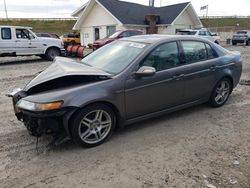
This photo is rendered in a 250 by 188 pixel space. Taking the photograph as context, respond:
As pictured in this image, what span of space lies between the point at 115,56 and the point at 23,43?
10.1 metres

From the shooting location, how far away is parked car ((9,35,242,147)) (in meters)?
3.14

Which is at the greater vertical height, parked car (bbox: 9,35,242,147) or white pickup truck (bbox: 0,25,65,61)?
white pickup truck (bbox: 0,25,65,61)

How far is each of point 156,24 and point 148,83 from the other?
23.8 m

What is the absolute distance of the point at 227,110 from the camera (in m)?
4.94

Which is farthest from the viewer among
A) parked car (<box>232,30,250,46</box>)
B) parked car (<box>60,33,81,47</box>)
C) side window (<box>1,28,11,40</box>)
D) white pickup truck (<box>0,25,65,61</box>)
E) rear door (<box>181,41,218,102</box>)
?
parked car (<box>60,33,81,47</box>)

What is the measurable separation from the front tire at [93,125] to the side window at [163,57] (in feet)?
3.29

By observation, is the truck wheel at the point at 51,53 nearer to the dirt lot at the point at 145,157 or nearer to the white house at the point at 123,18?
the dirt lot at the point at 145,157

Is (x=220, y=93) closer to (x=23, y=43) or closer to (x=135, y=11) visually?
(x=23, y=43)

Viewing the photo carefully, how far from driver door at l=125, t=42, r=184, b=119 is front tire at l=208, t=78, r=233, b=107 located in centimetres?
106

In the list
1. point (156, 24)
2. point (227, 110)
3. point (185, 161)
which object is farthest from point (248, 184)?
point (156, 24)

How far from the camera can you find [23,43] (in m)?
12.5

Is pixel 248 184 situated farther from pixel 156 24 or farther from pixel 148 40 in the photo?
pixel 156 24

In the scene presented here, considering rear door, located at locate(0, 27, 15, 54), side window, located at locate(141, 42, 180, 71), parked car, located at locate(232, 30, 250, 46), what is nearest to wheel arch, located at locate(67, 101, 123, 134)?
side window, located at locate(141, 42, 180, 71)

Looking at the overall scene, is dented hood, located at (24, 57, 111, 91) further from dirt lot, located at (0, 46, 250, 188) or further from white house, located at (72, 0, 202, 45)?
white house, located at (72, 0, 202, 45)
